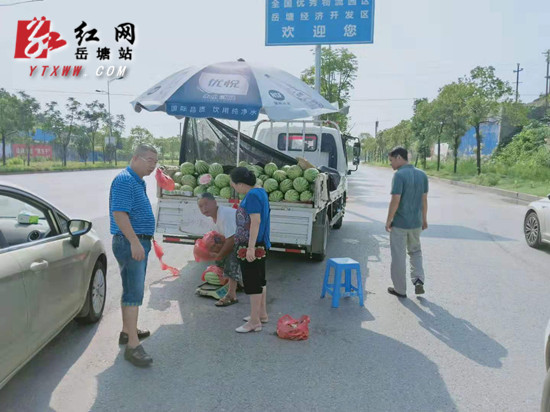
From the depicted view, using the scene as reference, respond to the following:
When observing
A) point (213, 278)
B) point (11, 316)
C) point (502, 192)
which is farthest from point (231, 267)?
point (502, 192)

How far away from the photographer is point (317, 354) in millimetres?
3988

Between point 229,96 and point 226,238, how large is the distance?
75.4 inches

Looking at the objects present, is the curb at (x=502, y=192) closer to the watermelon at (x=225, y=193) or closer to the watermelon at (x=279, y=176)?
the watermelon at (x=279, y=176)

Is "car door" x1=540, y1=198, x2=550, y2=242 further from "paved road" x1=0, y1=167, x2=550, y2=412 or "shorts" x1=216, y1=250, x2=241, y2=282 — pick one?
"shorts" x1=216, y1=250, x2=241, y2=282

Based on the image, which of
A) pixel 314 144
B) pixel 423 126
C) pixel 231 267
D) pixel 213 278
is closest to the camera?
pixel 231 267

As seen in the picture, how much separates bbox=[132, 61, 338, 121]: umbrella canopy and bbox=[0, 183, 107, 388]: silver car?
228cm

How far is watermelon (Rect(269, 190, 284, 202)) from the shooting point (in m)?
6.34

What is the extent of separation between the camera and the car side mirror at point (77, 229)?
3.77 m

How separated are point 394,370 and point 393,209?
2311 mm

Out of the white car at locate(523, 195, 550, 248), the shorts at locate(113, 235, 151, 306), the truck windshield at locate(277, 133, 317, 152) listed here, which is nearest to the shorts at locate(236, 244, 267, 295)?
the shorts at locate(113, 235, 151, 306)

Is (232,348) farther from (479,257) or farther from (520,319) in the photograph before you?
(479,257)

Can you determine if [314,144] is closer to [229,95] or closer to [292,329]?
[229,95]

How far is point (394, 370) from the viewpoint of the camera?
12.2 ft

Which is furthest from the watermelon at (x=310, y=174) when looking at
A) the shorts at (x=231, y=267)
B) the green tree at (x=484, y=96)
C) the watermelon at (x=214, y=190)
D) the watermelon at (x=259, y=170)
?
the green tree at (x=484, y=96)
